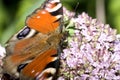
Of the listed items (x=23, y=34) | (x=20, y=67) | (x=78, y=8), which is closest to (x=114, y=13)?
(x=78, y=8)

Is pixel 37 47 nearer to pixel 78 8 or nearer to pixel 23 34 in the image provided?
pixel 23 34

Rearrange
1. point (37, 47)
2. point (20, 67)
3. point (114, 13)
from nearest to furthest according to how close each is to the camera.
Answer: point (20, 67)
point (37, 47)
point (114, 13)

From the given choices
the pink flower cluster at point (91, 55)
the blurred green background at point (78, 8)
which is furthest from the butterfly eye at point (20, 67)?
the blurred green background at point (78, 8)

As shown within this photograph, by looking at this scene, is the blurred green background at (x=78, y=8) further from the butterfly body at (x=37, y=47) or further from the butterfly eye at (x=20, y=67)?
the butterfly eye at (x=20, y=67)

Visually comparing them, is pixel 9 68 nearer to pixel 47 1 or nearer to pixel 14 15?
pixel 47 1

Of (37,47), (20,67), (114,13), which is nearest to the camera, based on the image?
(20,67)

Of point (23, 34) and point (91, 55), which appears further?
point (23, 34)

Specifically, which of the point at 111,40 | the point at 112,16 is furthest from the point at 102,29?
the point at 112,16
